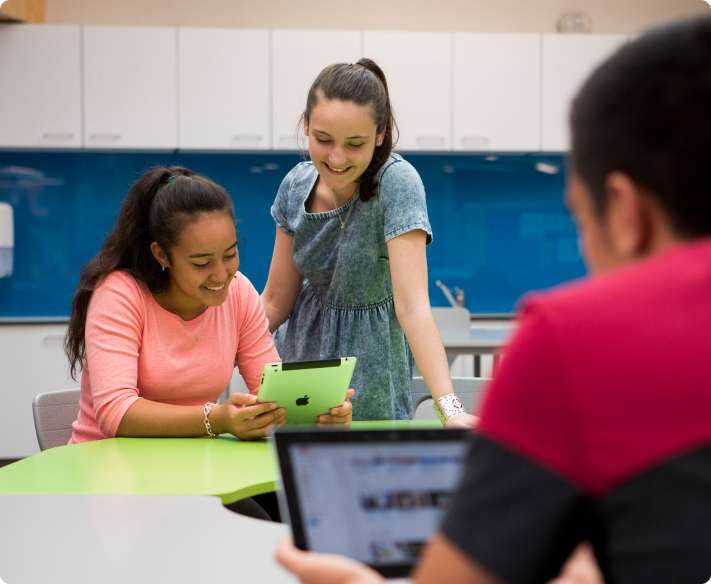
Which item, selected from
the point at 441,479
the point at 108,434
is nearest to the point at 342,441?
the point at 441,479

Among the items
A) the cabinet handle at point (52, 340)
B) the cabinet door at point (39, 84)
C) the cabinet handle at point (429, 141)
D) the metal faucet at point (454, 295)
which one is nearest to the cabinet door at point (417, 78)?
the cabinet handle at point (429, 141)

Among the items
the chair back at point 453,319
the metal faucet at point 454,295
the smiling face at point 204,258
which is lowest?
the chair back at point 453,319

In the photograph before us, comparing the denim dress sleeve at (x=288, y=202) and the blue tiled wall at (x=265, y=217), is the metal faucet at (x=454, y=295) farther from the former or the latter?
the denim dress sleeve at (x=288, y=202)

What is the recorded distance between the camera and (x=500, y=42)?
17.4 ft

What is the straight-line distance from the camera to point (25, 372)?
16.1 feet

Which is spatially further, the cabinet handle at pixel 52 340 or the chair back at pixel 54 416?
the cabinet handle at pixel 52 340

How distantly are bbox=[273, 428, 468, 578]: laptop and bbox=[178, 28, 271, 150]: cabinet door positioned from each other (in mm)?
4452

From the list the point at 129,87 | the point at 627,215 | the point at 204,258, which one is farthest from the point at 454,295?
the point at 627,215

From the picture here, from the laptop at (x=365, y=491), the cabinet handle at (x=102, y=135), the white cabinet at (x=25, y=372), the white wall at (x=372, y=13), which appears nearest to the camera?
the laptop at (x=365, y=491)

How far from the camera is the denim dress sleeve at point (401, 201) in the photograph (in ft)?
7.38

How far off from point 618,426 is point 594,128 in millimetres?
201

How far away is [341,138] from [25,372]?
10.7 feet

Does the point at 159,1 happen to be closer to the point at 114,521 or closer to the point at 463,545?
the point at 114,521

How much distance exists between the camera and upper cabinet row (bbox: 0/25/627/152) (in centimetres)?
505
